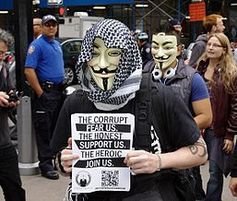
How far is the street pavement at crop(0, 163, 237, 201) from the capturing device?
5609 mm

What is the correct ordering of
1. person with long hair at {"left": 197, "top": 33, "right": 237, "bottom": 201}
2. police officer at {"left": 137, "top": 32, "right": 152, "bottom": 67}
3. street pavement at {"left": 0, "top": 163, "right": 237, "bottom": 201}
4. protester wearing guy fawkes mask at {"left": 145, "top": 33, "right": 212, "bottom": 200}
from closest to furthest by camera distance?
1. protester wearing guy fawkes mask at {"left": 145, "top": 33, "right": 212, "bottom": 200}
2. person with long hair at {"left": 197, "top": 33, "right": 237, "bottom": 201}
3. street pavement at {"left": 0, "top": 163, "right": 237, "bottom": 201}
4. police officer at {"left": 137, "top": 32, "right": 152, "bottom": 67}

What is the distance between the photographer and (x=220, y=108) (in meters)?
4.40

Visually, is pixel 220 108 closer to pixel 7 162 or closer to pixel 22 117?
pixel 7 162

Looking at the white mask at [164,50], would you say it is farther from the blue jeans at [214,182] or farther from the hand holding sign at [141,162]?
the hand holding sign at [141,162]

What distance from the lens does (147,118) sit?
6.97 ft

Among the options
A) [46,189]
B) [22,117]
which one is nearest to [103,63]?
[46,189]

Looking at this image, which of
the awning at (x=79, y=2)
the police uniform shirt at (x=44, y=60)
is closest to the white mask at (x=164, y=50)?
the police uniform shirt at (x=44, y=60)

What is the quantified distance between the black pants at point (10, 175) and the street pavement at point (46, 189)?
144 cm

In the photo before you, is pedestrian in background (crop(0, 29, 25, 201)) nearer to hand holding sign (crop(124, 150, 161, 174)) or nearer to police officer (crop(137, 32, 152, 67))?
hand holding sign (crop(124, 150, 161, 174))

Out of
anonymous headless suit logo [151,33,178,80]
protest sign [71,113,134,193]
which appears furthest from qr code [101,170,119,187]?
anonymous headless suit logo [151,33,178,80]

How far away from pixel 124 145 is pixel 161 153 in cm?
16

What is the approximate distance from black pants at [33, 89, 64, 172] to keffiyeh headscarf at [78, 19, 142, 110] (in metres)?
4.12

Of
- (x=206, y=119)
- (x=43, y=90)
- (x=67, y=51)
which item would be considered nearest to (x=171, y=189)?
(x=206, y=119)

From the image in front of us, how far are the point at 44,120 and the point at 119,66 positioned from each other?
165 inches
